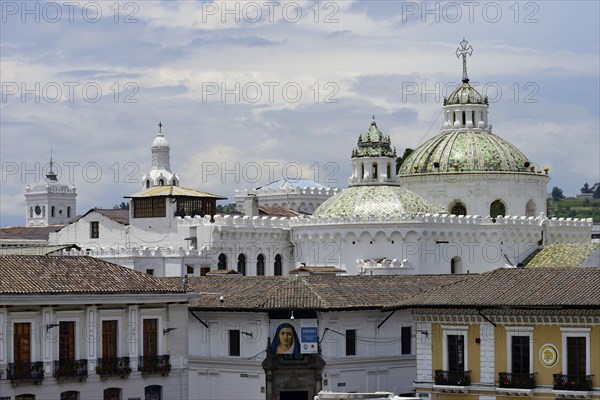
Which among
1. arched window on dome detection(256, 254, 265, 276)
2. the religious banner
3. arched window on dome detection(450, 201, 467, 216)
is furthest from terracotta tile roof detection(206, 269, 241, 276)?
arched window on dome detection(450, 201, 467, 216)

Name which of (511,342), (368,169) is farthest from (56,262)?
(368,169)

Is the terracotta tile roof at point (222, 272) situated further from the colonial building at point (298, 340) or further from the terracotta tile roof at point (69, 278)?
the terracotta tile roof at point (69, 278)

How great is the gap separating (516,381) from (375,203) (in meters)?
40.9

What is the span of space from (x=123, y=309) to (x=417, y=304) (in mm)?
12283

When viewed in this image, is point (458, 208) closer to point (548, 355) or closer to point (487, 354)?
point (487, 354)

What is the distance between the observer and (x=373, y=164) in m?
110

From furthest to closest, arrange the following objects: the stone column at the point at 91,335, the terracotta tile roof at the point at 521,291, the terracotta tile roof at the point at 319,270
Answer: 1. the terracotta tile roof at the point at 319,270
2. the stone column at the point at 91,335
3. the terracotta tile roof at the point at 521,291

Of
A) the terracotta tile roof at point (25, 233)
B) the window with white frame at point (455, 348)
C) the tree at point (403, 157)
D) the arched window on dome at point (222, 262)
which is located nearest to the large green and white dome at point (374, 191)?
the arched window on dome at point (222, 262)

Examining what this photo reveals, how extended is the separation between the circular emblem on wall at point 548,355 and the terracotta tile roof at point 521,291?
175 cm

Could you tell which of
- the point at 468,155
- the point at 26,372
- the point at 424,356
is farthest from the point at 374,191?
the point at 26,372

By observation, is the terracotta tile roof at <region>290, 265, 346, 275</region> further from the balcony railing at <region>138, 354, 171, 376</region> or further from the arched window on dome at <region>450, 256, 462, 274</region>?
the balcony railing at <region>138, 354, 171, 376</region>

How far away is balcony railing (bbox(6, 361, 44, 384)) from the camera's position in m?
64.8

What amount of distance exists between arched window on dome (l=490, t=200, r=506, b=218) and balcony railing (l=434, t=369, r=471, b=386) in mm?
47838

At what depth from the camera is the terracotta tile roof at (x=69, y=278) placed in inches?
2613
